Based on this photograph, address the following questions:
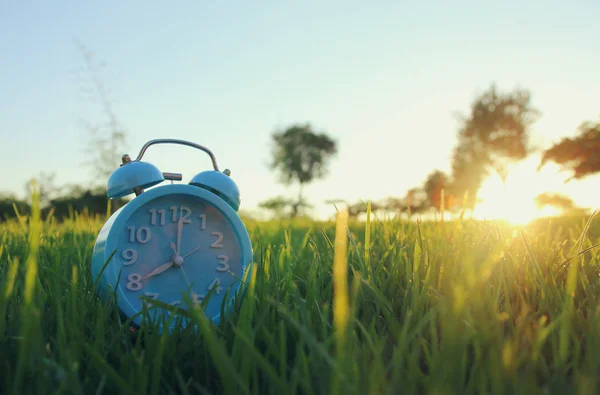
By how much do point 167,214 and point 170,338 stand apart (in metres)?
0.64

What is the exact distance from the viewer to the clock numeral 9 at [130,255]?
62.6 inches

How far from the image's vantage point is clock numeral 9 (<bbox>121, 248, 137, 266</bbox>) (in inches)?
62.6

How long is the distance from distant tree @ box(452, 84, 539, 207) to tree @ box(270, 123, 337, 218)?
12262mm

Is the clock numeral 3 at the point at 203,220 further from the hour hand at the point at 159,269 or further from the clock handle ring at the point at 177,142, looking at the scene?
the clock handle ring at the point at 177,142

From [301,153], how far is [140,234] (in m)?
36.8

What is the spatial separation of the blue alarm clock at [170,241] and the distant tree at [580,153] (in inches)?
439

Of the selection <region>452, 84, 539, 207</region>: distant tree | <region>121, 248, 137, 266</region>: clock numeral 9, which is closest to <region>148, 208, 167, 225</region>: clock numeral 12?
<region>121, 248, 137, 266</region>: clock numeral 9

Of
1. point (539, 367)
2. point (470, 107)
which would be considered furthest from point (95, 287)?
point (470, 107)

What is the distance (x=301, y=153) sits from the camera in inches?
1508

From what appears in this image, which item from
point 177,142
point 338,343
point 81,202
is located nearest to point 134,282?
point 177,142

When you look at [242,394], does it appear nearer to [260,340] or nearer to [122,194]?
[260,340]

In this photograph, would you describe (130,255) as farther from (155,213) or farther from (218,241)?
(218,241)

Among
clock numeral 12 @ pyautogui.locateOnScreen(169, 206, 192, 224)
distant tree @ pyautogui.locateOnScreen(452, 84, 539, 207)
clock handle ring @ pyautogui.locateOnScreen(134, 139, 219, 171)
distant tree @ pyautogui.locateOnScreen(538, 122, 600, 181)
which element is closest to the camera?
clock numeral 12 @ pyautogui.locateOnScreen(169, 206, 192, 224)

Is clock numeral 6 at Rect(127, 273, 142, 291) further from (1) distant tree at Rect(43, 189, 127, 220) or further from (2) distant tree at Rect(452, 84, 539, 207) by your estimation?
(2) distant tree at Rect(452, 84, 539, 207)
